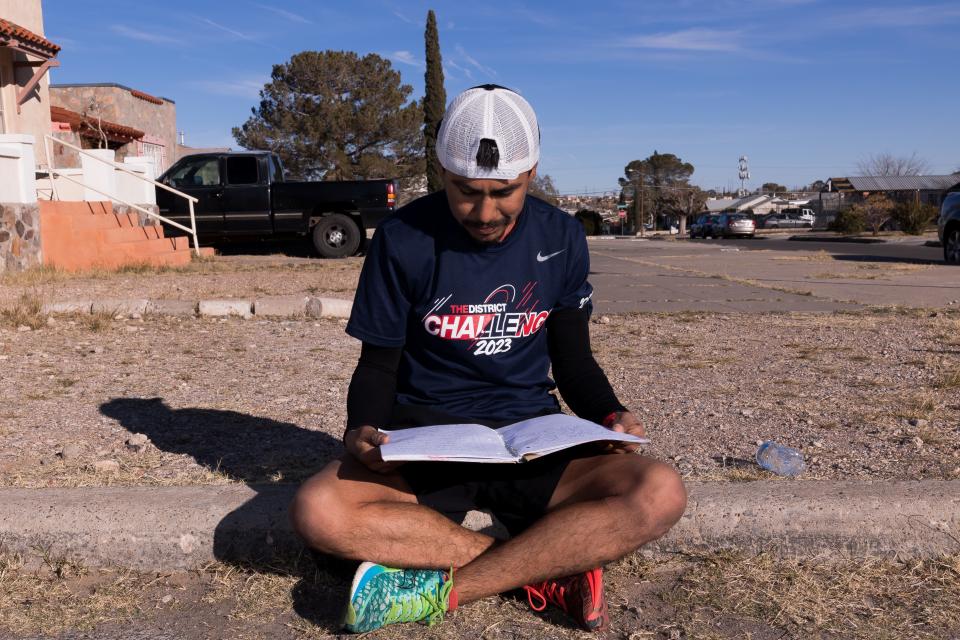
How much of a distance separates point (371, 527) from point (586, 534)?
56 centimetres

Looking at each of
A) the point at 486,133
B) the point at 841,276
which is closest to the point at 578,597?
the point at 486,133

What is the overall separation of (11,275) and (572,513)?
1045 cm

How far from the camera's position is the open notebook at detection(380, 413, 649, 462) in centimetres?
235

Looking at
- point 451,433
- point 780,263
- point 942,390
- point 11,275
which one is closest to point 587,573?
point 451,433

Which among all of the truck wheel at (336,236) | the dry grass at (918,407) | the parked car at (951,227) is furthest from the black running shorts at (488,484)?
the parked car at (951,227)

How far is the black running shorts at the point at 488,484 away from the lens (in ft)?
8.75

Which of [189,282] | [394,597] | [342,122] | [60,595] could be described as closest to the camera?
[394,597]

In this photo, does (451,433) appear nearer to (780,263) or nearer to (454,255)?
(454,255)

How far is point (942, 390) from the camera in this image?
4746 millimetres

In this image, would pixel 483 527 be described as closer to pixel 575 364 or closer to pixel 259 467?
pixel 575 364

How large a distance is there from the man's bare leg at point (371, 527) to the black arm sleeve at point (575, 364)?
56cm

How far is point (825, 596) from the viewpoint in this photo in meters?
2.54

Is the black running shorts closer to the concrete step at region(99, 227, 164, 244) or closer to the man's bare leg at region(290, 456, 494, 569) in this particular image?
the man's bare leg at region(290, 456, 494, 569)

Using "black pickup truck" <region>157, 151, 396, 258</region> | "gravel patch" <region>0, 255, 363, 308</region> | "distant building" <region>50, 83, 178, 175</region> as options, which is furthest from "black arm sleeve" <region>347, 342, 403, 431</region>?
"distant building" <region>50, 83, 178, 175</region>
